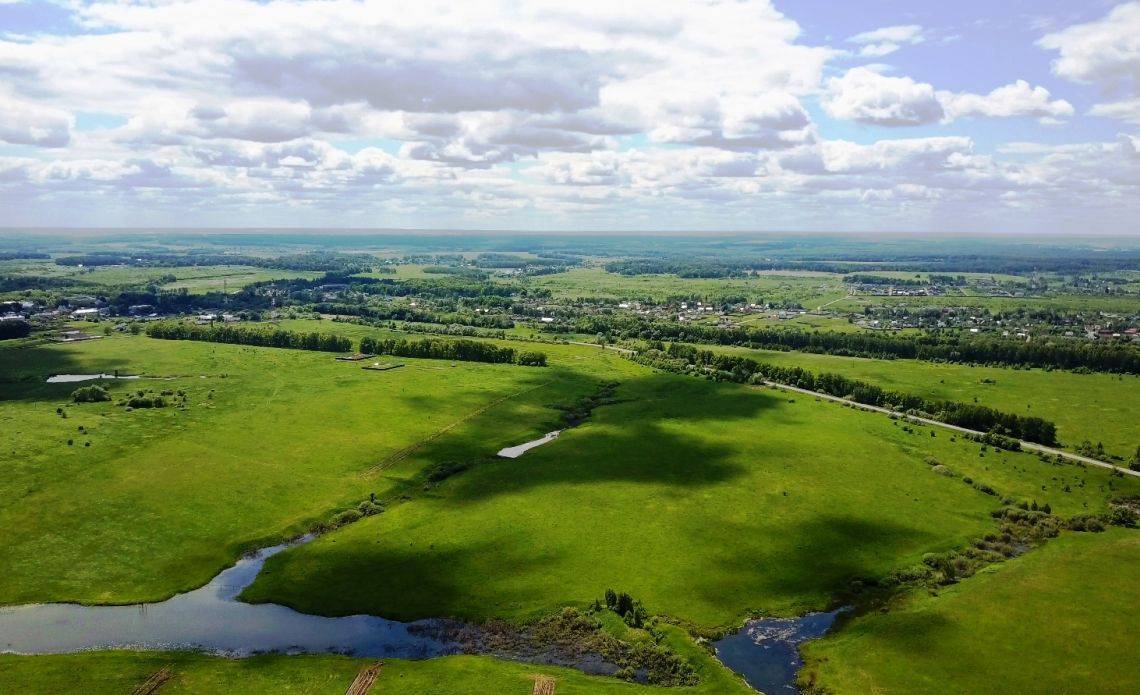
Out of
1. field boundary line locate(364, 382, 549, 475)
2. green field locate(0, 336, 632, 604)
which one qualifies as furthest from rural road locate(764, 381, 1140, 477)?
field boundary line locate(364, 382, 549, 475)

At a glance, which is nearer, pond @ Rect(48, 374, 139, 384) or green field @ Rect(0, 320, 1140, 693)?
green field @ Rect(0, 320, 1140, 693)

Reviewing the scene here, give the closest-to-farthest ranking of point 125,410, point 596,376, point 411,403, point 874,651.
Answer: point 874,651 < point 125,410 < point 411,403 < point 596,376

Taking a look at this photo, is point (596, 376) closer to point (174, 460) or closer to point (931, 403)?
point (931, 403)

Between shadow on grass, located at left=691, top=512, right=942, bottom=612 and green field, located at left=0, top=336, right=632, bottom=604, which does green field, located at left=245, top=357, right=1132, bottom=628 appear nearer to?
shadow on grass, located at left=691, top=512, right=942, bottom=612

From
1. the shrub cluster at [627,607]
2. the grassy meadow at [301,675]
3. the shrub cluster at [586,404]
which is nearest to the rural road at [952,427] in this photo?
the shrub cluster at [586,404]

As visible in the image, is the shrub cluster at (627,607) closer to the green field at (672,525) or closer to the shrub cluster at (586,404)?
the green field at (672,525)

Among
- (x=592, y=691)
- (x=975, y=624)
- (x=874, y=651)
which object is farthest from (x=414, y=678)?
(x=975, y=624)

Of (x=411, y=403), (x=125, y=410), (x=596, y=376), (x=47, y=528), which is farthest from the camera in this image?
(x=596, y=376)
